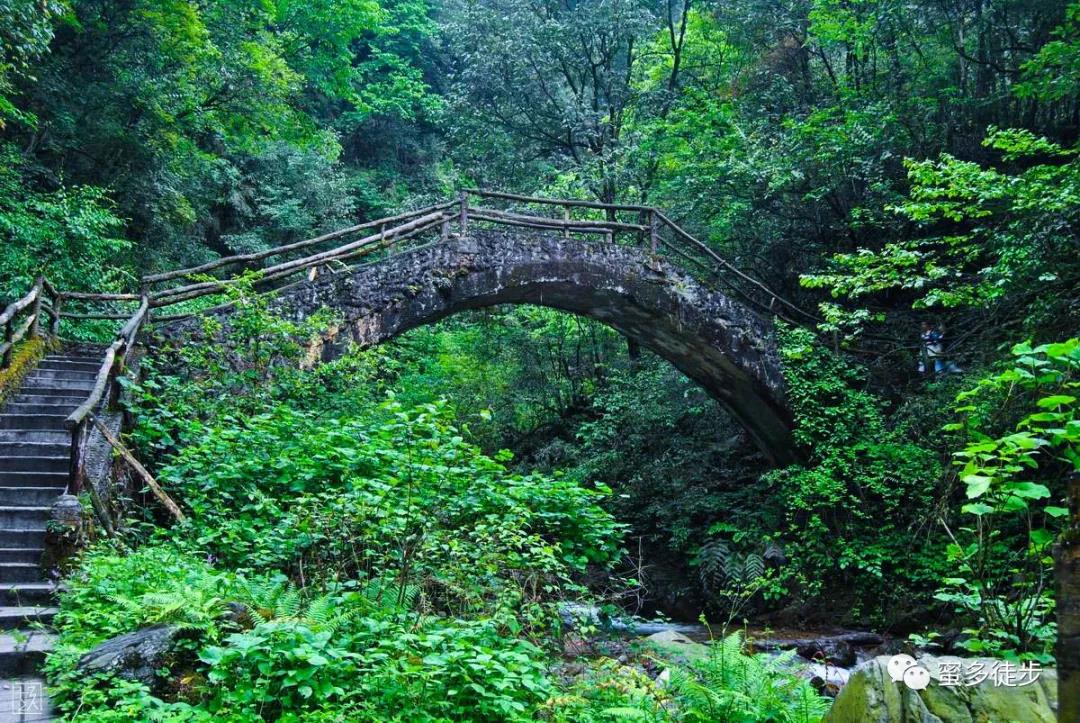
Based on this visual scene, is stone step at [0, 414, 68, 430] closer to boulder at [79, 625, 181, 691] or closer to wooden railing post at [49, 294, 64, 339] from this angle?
wooden railing post at [49, 294, 64, 339]

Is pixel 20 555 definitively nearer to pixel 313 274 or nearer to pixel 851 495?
pixel 313 274

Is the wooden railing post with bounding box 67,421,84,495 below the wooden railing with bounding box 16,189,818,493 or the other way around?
below

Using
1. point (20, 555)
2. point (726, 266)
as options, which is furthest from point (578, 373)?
point (20, 555)

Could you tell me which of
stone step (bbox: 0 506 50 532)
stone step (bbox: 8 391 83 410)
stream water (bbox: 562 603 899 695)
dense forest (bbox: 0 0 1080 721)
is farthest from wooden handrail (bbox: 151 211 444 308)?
stream water (bbox: 562 603 899 695)

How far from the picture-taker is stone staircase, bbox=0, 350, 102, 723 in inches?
172

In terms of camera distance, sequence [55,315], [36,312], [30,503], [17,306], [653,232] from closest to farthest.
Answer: [30,503]
[17,306]
[36,312]
[55,315]
[653,232]

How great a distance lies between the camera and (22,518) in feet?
20.0

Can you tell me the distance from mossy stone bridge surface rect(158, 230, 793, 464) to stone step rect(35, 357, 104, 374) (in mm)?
1058

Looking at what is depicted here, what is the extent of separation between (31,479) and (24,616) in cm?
192

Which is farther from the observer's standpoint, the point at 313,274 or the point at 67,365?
the point at 313,274

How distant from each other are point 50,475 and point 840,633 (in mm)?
9376

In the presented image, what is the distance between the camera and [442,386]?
54.3 ft

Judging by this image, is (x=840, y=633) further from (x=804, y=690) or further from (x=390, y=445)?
(x=390, y=445)

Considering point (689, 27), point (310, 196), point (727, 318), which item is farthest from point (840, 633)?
point (310, 196)
